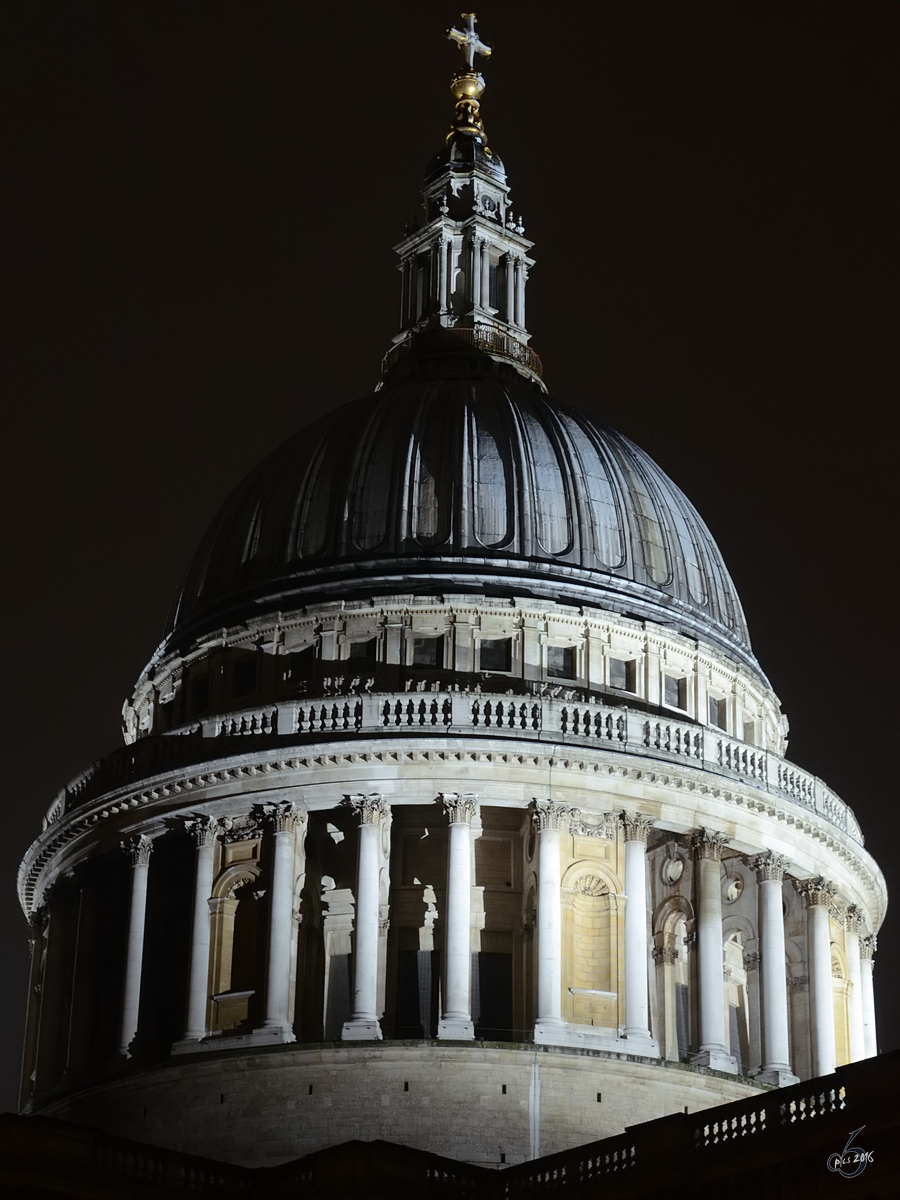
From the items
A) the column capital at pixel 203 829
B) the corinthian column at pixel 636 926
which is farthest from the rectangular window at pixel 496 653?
the column capital at pixel 203 829

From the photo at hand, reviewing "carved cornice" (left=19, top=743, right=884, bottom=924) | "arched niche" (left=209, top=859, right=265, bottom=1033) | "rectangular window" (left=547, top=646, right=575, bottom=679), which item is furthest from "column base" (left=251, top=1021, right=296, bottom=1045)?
"rectangular window" (left=547, top=646, right=575, bottom=679)

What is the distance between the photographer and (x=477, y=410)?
70750 millimetres

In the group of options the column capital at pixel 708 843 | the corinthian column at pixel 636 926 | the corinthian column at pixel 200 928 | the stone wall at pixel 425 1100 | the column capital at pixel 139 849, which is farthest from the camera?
the column capital at pixel 139 849

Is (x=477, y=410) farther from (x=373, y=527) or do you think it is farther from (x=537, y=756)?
(x=537, y=756)

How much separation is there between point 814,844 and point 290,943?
1436cm

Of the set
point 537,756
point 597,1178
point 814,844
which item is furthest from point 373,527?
point 597,1178

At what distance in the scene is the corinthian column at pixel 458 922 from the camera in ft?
192

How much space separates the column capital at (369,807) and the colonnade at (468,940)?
2 centimetres

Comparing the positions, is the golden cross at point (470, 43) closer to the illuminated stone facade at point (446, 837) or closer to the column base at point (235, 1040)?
the illuminated stone facade at point (446, 837)

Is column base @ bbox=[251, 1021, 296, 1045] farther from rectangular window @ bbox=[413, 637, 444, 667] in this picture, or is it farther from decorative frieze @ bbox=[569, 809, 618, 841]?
rectangular window @ bbox=[413, 637, 444, 667]

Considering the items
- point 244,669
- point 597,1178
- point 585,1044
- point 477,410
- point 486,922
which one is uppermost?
point 477,410

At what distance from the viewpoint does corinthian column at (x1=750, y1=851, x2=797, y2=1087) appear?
6247cm

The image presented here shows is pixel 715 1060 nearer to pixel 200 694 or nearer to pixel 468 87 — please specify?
pixel 200 694

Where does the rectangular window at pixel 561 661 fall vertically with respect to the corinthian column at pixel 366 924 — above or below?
above
